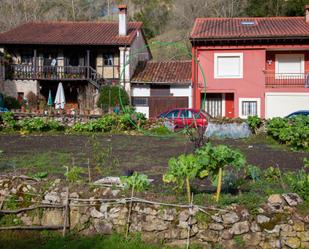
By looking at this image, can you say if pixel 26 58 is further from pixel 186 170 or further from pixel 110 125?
pixel 186 170

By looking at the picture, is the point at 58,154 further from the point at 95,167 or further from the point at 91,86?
the point at 91,86

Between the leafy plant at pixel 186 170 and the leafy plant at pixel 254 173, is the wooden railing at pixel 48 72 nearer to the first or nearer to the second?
the leafy plant at pixel 254 173

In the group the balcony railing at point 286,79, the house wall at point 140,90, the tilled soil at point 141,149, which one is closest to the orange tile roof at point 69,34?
the house wall at point 140,90

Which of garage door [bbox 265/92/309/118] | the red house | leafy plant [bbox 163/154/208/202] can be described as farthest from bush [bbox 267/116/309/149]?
the red house

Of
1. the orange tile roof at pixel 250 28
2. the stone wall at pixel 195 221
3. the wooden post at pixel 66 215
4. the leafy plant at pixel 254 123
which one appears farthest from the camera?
the orange tile roof at pixel 250 28

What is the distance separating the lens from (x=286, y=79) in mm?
31109

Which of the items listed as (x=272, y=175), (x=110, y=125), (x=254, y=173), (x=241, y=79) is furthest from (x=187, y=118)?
(x=254, y=173)

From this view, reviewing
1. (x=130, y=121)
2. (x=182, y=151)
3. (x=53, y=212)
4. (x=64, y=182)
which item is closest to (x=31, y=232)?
(x=53, y=212)

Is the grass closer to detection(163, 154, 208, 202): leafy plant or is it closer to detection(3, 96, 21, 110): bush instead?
detection(163, 154, 208, 202): leafy plant

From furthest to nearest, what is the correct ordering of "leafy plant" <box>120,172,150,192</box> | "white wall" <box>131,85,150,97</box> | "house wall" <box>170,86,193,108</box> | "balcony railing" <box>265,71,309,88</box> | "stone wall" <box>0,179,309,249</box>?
"white wall" <box>131,85,150,97</box>
"house wall" <box>170,86,193,108</box>
"balcony railing" <box>265,71,309,88</box>
"leafy plant" <box>120,172,150,192</box>
"stone wall" <box>0,179,309,249</box>

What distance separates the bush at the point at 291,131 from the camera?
49.5 ft

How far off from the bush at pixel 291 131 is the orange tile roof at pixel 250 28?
1378 cm

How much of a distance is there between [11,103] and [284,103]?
57.7 feet

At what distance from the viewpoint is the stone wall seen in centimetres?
749
